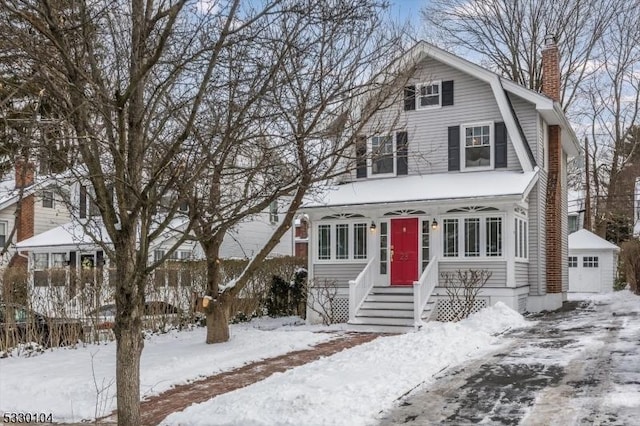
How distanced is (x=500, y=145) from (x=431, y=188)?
2.49m

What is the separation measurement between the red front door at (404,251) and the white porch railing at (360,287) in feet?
2.06

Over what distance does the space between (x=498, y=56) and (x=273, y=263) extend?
60.7ft

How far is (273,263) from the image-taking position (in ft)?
59.3

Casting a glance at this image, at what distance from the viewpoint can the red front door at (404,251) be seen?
16672mm

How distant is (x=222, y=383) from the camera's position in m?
9.06

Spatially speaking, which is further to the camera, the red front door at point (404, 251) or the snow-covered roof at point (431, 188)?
the red front door at point (404, 251)

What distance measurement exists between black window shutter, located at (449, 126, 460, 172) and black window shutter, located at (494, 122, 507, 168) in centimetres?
105

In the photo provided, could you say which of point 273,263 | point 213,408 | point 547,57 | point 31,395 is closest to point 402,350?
point 213,408

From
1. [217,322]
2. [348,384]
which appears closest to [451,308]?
[217,322]

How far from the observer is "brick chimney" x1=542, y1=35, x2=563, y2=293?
60.1 feet

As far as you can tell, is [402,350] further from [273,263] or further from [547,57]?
[547,57]

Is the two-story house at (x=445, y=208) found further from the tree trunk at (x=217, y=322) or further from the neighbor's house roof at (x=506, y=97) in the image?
the tree trunk at (x=217, y=322)

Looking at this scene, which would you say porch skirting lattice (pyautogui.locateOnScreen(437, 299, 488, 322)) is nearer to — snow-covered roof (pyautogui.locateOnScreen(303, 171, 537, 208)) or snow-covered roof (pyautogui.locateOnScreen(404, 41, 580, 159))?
snow-covered roof (pyautogui.locateOnScreen(303, 171, 537, 208))

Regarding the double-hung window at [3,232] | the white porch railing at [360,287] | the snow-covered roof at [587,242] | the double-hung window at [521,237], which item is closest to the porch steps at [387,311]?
the white porch railing at [360,287]
